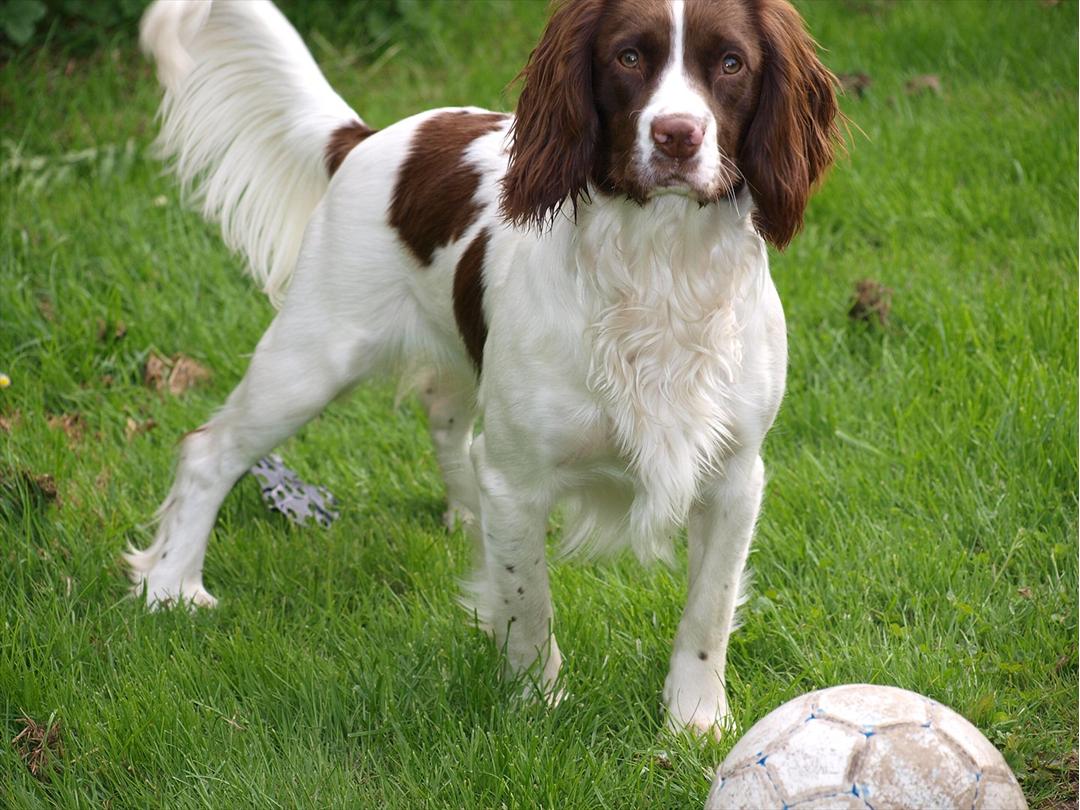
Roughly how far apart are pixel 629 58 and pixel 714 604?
1.14 m

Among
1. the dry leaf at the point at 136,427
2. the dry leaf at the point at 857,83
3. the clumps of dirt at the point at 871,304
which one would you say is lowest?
the dry leaf at the point at 136,427

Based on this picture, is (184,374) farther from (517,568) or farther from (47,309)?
(517,568)

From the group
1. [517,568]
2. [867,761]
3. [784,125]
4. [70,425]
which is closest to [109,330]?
[70,425]

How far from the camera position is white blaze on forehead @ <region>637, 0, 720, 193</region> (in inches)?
94.4

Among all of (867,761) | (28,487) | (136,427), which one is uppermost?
(867,761)

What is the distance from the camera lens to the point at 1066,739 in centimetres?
282

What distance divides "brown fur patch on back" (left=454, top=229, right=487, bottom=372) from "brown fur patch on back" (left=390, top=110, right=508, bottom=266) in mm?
89

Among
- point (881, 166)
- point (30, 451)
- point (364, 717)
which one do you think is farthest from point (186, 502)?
point (881, 166)

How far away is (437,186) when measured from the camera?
3297 millimetres

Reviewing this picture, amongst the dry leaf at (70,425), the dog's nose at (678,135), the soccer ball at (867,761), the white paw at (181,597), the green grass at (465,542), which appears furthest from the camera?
the dry leaf at (70,425)

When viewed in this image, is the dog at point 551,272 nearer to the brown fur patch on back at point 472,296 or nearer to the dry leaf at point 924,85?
the brown fur patch on back at point 472,296

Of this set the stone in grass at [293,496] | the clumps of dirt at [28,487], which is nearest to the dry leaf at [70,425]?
the clumps of dirt at [28,487]

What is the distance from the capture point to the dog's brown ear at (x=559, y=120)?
2.56 m

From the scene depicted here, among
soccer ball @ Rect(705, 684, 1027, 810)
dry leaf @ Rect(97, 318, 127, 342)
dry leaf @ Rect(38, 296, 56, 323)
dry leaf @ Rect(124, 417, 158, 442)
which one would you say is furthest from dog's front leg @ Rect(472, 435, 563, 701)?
dry leaf @ Rect(38, 296, 56, 323)
